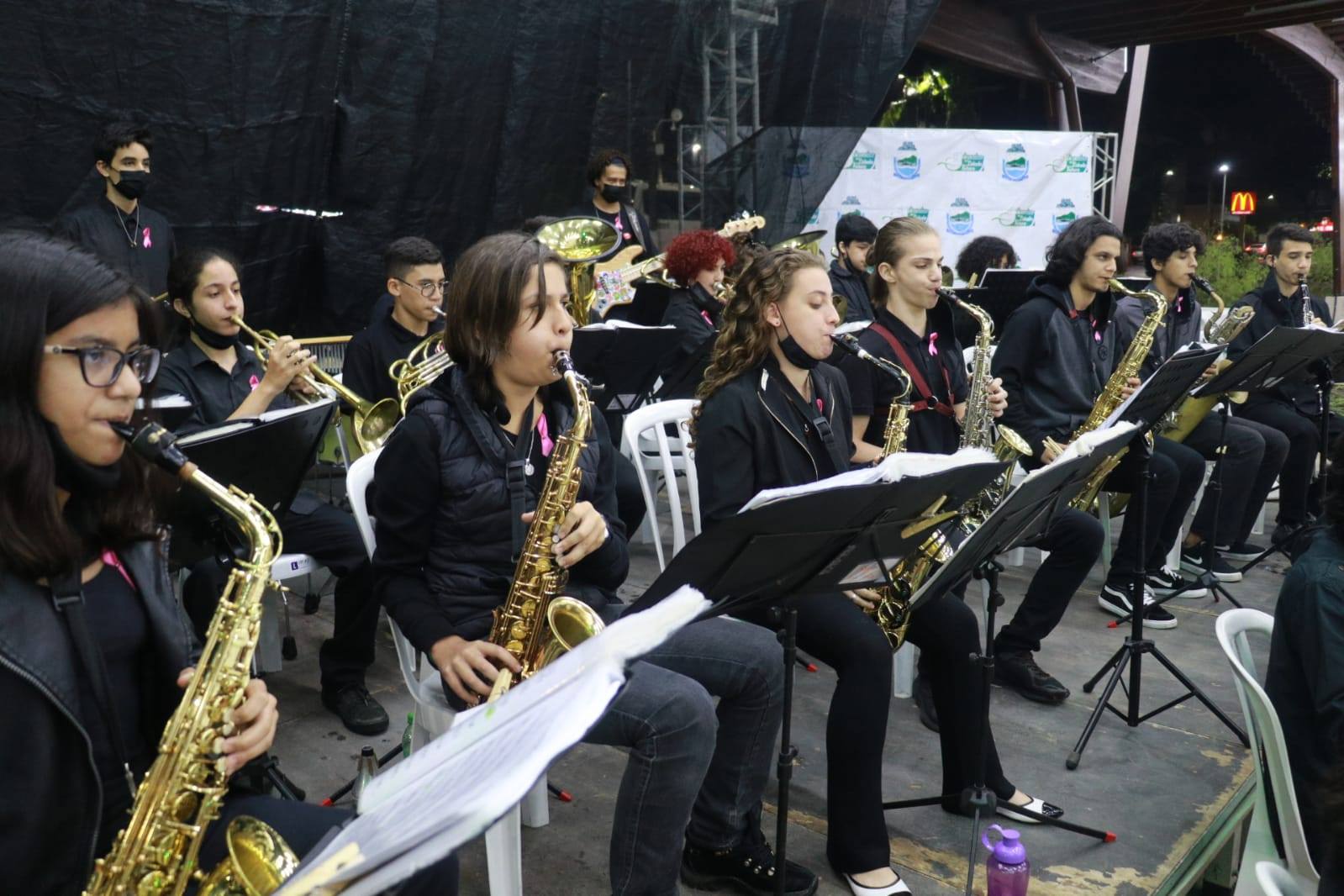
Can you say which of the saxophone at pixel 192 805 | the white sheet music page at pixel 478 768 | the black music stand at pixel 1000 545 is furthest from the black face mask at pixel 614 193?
the white sheet music page at pixel 478 768

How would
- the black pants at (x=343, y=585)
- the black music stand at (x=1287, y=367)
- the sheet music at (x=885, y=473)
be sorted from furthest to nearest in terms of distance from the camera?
the black music stand at (x=1287, y=367) → the black pants at (x=343, y=585) → the sheet music at (x=885, y=473)

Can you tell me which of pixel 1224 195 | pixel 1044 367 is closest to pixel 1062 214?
pixel 1044 367

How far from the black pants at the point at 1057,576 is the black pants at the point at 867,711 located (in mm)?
896

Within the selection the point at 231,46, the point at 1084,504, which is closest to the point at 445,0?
the point at 231,46

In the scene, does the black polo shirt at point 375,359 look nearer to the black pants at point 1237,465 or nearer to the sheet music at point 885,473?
the sheet music at point 885,473

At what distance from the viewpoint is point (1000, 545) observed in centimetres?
270

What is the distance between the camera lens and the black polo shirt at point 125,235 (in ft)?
16.5

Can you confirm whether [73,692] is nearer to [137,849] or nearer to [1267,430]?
[137,849]

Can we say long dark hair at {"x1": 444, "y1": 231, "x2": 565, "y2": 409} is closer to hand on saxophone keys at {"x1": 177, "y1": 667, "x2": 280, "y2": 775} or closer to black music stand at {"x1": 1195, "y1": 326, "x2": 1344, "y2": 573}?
hand on saxophone keys at {"x1": 177, "y1": 667, "x2": 280, "y2": 775}

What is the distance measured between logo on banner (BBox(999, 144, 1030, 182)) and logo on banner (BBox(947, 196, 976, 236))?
50cm

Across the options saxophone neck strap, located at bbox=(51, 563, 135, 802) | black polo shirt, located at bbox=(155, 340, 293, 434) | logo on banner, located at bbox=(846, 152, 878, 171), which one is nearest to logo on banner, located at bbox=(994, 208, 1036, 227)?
logo on banner, located at bbox=(846, 152, 878, 171)

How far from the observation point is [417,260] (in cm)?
456

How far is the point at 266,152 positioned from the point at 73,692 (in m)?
4.86

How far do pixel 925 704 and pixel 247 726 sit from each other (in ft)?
8.66
